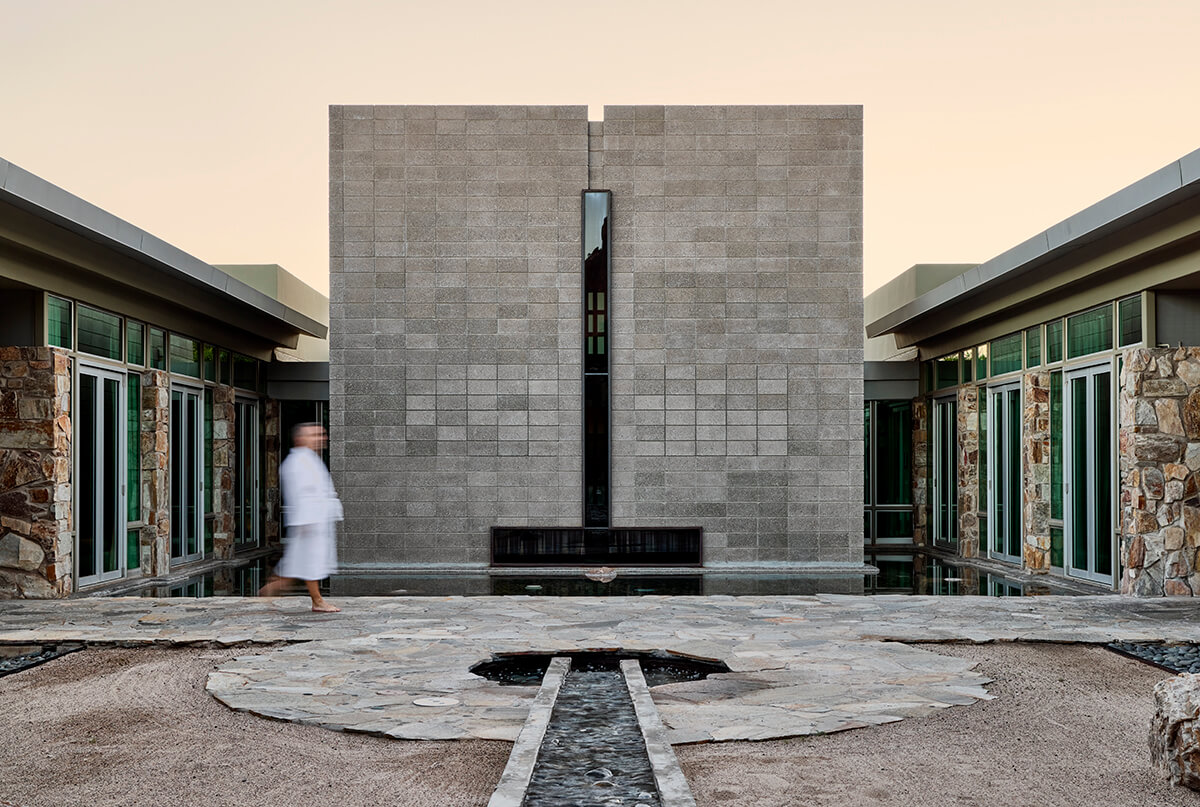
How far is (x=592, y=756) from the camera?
4.76 meters

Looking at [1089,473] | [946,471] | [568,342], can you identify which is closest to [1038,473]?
[1089,473]

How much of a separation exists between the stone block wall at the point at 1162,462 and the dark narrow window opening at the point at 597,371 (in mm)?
6119

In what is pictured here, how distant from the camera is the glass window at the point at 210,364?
53.0ft

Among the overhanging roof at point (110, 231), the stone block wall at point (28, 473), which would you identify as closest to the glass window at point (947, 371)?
the overhanging roof at point (110, 231)

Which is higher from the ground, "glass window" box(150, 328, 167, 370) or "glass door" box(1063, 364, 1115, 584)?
"glass window" box(150, 328, 167, 370)

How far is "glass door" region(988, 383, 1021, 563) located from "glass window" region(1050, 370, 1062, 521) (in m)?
1.00

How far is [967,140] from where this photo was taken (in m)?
18.7

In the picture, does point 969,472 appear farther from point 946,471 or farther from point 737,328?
point 737,328

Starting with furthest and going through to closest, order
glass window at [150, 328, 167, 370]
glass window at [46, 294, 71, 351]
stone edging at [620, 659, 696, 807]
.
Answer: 1. glass window at [150, 328, 167, 370]
2. glass window at [46, 294, 71, 351]
3. stone edging at [620, 659, 696, 807]

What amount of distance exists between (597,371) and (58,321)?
20.3 ft

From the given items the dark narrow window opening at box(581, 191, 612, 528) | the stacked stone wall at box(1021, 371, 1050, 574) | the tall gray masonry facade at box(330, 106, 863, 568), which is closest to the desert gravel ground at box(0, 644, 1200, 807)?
the stacked stone wall at box(1021, 371, 1050, 574)

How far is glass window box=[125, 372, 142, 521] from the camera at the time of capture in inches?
525

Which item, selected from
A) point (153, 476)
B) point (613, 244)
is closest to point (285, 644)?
point (153, 476)

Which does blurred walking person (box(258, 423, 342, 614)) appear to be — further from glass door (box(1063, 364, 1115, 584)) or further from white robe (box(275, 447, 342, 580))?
glass door (box(1063, 364, 1115, 584))
